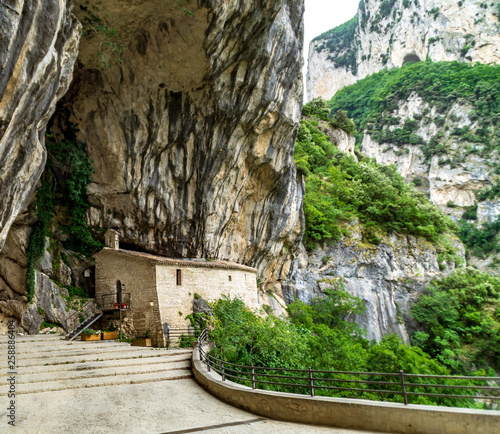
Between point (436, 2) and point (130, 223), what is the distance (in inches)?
3022

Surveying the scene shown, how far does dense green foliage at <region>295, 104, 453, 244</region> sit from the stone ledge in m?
23.3

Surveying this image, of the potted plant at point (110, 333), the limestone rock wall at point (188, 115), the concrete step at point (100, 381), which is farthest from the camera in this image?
the potted plant at point (110, 333)

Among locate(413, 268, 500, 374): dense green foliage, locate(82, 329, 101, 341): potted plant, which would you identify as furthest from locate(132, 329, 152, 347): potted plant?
locate(413, 268, 500, 374): dense green foliage

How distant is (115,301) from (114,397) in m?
10.2

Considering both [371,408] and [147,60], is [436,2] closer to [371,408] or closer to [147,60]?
[147,60]

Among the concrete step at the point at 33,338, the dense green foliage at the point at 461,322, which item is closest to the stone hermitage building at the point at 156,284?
the concrete step at the point at 33,338

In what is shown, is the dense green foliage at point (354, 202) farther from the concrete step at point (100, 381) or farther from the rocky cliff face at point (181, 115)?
the concrete step at point (100, 381)

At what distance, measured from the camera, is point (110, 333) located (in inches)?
651

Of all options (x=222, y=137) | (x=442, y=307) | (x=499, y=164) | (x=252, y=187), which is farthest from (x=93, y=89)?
(x=499, y=164)

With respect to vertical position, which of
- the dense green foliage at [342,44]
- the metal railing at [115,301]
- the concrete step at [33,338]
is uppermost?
the dense green foliage at [342,44]

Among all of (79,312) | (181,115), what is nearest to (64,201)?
(79,312)

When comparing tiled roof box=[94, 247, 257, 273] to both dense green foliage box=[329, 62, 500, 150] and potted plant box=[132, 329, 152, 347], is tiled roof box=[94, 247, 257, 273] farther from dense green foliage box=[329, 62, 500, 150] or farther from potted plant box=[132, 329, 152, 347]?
dense green foliage box=[329, 62, 500, 150]

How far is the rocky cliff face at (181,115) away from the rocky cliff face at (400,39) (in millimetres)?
62284

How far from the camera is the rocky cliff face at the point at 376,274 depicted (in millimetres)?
28984
